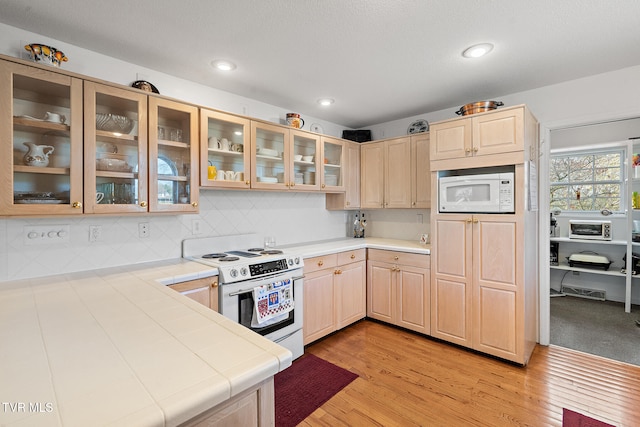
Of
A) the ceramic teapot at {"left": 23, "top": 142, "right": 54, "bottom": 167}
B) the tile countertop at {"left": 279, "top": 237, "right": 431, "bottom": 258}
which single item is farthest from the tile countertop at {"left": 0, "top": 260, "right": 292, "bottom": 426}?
the tile countertop at {"left": 279, "top": 237, "right": 431, "bottom": 258}

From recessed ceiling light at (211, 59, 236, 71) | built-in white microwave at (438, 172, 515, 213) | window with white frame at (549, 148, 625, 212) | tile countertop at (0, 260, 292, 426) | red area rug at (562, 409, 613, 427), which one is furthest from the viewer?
window with white frame at (549, 148, 625, 212)

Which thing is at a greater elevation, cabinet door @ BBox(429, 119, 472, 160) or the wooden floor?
cabinet door @ BBox(429, 119, 472, 160)

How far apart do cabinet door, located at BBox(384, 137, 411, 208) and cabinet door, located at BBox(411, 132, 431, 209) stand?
49 mm

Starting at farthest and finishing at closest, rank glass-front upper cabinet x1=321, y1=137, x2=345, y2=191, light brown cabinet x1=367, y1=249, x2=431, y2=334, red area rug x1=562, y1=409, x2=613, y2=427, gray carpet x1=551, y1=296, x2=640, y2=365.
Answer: glass-front upper cabinet x1=321, y1=137, x2=345, y2=191
light brown cabinet x1=367, y1=249, x2=431, y2=334
gray carpet x1=551, y1=296, x2=640, y2=365
red area rug x1=562, y1=409, x2=613, y2=427

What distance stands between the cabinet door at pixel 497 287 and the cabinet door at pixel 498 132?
57cm

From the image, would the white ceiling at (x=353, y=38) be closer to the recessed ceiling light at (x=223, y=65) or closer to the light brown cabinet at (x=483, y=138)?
the recessed ceiling light at (x=223, y=65)

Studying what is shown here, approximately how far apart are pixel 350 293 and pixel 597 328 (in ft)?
8.65

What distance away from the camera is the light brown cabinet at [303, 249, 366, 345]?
2.83m

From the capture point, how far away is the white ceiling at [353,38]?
1655mm

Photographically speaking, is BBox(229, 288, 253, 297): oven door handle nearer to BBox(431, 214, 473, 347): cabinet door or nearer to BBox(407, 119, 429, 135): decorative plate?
BBox(431, 214, 473, 347): cabinet door

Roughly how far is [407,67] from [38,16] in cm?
238

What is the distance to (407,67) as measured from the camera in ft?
7.77

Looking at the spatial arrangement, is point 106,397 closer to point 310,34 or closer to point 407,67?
point 310,34

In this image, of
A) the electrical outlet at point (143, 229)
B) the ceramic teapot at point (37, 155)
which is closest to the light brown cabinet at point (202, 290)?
the electrical outlet at point (143, 229)
